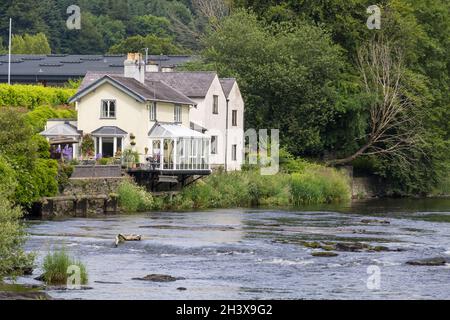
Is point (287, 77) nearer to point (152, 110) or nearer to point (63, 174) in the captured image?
point (152, 110)

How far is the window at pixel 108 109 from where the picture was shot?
8325 cm

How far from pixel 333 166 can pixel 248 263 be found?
51.6 meters

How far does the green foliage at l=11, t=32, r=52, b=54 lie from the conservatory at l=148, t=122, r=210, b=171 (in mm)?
71578

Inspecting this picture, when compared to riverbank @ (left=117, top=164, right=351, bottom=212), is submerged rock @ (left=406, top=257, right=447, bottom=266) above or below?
below

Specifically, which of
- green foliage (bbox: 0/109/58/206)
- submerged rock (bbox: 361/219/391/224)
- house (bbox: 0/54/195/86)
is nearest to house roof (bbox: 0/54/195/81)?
house (bbox: 0/54/195/86)

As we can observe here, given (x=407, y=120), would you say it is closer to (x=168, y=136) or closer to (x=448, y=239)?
(x=168, y=136)

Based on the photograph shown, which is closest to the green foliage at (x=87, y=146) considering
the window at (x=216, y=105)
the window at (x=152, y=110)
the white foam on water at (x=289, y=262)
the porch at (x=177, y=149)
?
the porch at (x=177, y=149)

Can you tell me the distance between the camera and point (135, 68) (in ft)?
285

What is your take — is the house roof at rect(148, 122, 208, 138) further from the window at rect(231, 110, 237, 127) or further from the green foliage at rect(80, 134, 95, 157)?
the window at rect(231, 110, 237, 127)

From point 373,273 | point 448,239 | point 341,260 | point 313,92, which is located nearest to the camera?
point 373,273

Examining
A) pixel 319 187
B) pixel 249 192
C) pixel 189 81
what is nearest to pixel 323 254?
pixel 249 192

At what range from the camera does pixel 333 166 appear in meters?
101

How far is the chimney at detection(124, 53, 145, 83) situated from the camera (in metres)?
86.7
